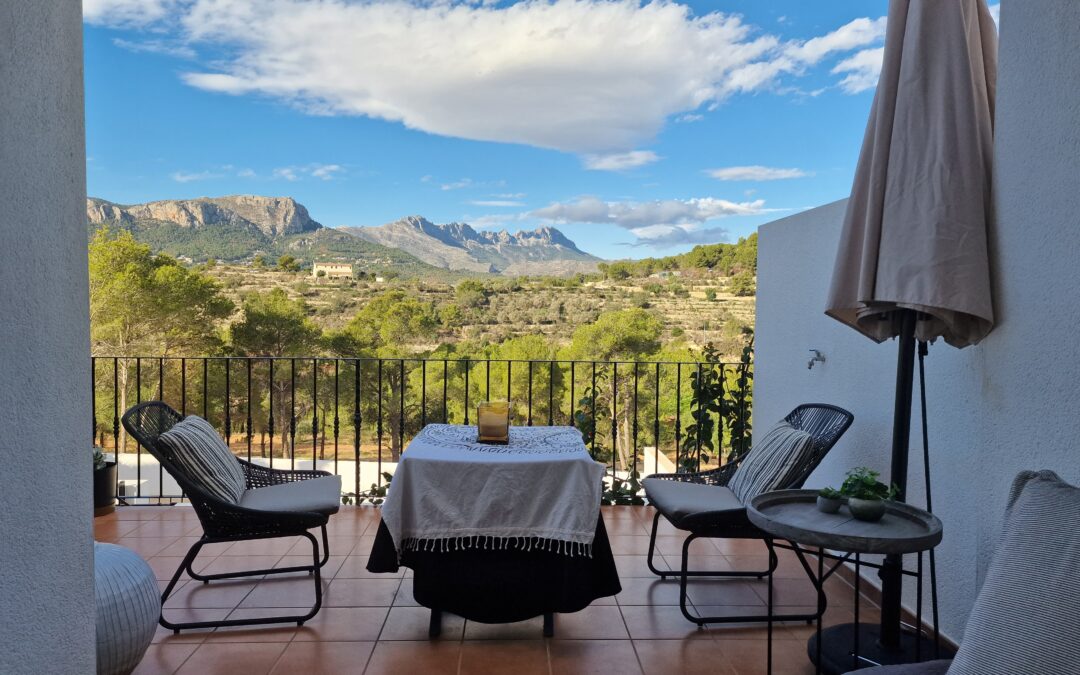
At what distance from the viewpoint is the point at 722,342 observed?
14453mm

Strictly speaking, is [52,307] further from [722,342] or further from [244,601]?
[722,342]

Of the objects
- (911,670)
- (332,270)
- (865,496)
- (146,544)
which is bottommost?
(146,544)

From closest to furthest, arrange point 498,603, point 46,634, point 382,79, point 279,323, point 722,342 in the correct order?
1. point 46,634
2. point 498,603
3. point 722,342
4. point 279,323
5. point 382,79

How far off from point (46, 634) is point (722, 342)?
13.8m

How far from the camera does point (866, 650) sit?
238 cm

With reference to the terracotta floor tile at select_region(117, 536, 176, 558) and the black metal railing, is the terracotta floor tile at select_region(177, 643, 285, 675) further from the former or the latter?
the black metal railing

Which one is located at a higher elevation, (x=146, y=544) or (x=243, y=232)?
(x=243, y=232)

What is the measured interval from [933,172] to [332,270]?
57.9 feet

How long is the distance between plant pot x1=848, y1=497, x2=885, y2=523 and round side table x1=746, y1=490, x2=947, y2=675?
2 centimetres

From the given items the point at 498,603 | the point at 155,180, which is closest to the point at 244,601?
the point at 498,603

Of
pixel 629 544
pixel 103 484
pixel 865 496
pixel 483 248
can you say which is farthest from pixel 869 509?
pixel 483 248

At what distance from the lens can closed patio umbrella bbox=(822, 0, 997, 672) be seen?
2105mm

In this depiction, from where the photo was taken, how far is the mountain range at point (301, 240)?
17766 millimetres

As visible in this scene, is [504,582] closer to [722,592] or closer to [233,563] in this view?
[722,592]
